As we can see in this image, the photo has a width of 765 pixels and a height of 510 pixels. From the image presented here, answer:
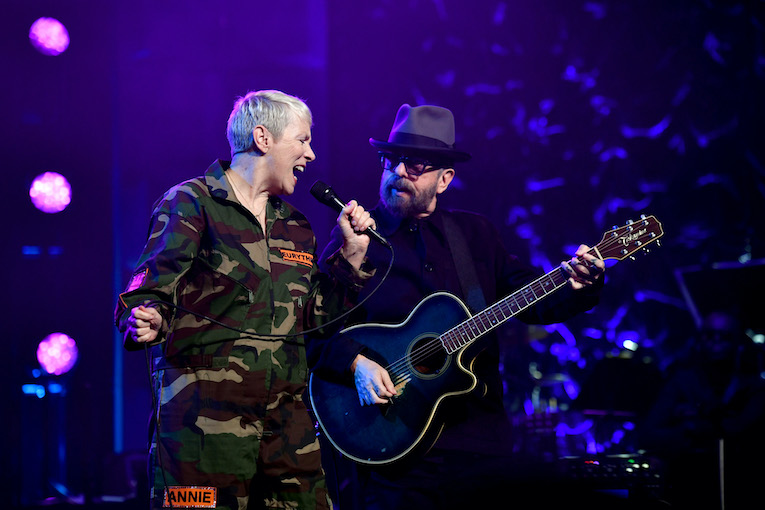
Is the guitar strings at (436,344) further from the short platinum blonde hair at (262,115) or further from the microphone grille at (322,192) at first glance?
the short platinum blonde hair at (262,115)

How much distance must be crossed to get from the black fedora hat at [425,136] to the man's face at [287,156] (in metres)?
0.92

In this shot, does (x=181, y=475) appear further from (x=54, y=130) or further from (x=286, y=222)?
(x=54, y=130)

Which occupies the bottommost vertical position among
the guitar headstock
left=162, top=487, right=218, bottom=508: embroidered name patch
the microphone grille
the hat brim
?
left=162, top=487, right=218, bottom=508: embroidered name patch

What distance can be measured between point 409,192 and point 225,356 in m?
1.45

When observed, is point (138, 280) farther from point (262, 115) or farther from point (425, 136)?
point (425, 136)

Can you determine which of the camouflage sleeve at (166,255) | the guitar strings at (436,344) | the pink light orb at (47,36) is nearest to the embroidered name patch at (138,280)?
the camouflage sleeve at (166,255)

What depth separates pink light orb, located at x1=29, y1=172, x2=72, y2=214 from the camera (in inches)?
207

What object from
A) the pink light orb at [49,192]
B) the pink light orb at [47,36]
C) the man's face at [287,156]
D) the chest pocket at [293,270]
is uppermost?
the pink light orb at [47,36]

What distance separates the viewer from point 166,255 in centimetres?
233

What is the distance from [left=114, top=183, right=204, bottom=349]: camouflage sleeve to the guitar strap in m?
1.37

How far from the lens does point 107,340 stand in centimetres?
563

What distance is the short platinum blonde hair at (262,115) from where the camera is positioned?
8.82 ft

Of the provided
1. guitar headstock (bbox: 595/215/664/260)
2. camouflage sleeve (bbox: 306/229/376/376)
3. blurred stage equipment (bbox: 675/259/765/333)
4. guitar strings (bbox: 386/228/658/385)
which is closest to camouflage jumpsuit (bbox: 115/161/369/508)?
camouflage sleeve (bbox: 306/229/376/376)

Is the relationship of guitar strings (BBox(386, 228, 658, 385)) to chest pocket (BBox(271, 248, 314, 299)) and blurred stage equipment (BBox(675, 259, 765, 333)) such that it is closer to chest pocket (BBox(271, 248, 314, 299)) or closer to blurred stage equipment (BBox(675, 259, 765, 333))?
chest pocket (BBox(271, 248, 314, 299))
